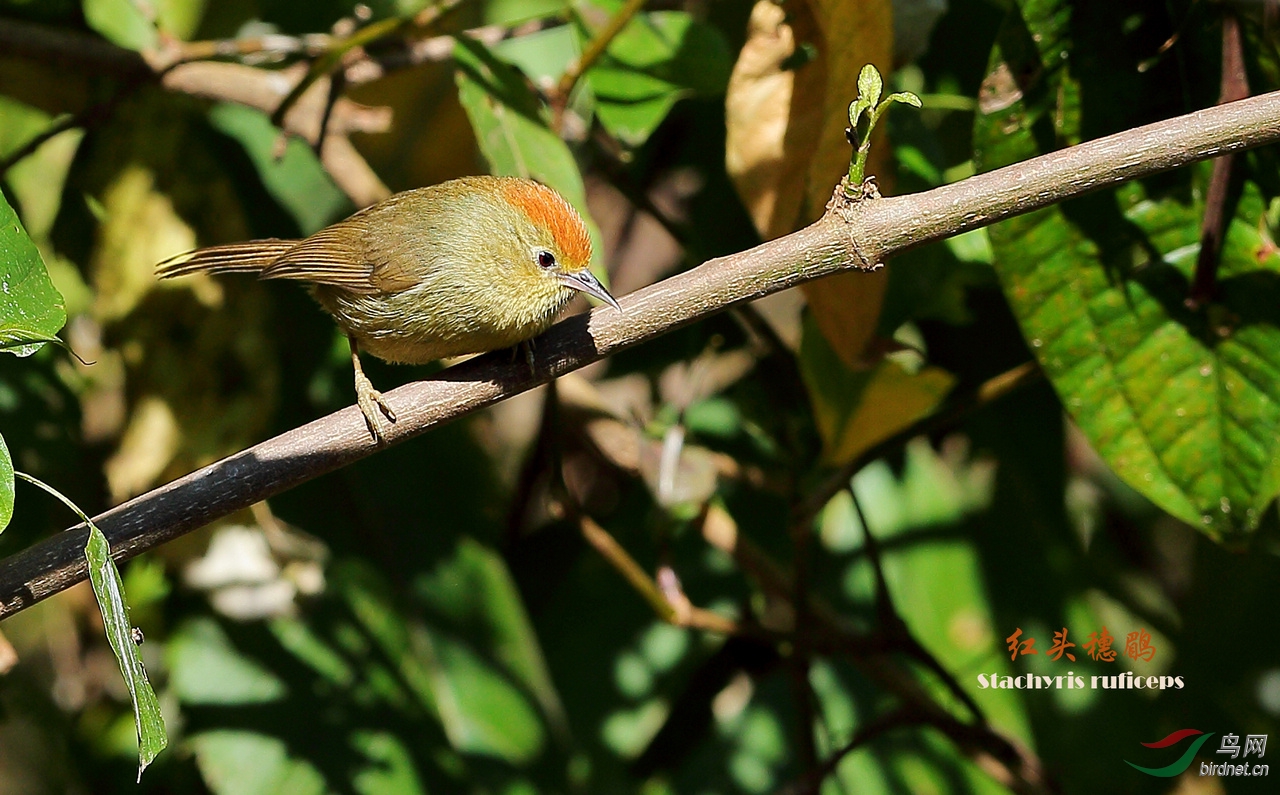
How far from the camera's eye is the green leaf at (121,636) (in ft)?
4.47

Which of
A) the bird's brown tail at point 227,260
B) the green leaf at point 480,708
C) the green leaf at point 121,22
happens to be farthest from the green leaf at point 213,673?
the green leaf at point 121,22

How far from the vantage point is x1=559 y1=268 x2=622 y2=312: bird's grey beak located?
257 centimetres

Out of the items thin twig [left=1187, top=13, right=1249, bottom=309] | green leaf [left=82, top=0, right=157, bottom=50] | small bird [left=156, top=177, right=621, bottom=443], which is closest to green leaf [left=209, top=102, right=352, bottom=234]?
green leaf [left=82, top=0, right=157, bottom=50]

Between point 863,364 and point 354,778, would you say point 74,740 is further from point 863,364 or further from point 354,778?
point 863,364

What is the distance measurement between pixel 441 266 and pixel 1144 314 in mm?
1583

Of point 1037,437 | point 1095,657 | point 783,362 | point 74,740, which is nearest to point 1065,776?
point 1095,657

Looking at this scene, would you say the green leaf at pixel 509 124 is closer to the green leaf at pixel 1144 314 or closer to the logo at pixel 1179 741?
the green leaf at pixel 1144 314

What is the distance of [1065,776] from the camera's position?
125 inches

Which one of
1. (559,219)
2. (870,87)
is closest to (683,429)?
(559,219)

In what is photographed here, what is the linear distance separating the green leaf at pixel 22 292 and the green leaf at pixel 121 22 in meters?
2.01

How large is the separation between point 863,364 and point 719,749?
139 cm

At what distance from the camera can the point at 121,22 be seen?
344cm

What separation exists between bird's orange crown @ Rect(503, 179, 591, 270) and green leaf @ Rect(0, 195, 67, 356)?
1246mm

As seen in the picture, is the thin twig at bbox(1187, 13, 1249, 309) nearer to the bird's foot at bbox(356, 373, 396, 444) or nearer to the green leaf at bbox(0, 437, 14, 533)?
the bird's foot at bbox(356, 373, 396, 444)
